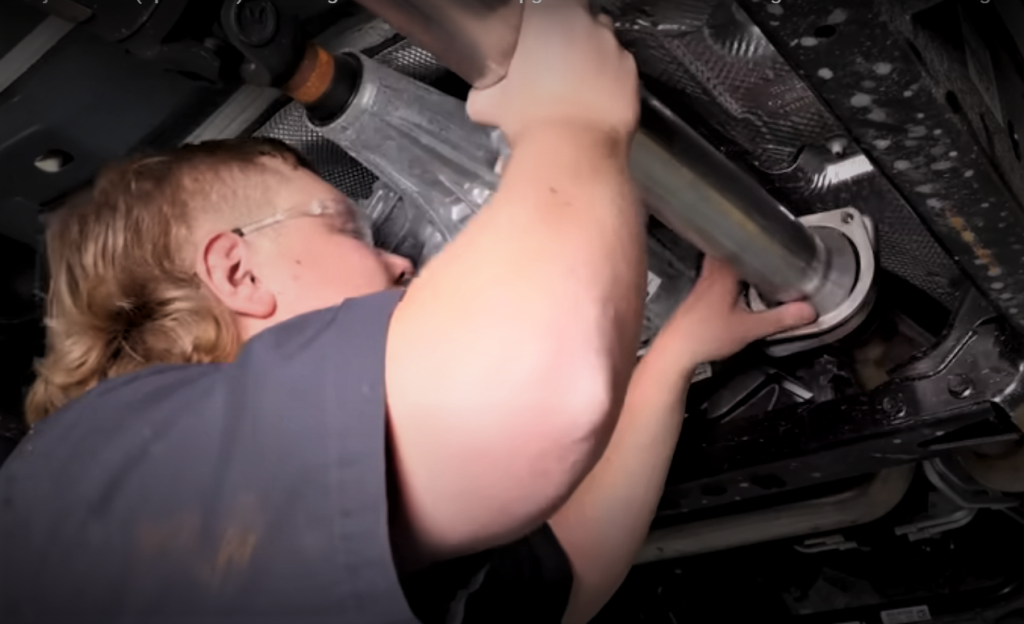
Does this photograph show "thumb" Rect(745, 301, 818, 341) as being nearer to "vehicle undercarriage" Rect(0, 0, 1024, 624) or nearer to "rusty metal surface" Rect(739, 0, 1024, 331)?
"vehicle undercarriage" Rect(0, 0, 1024, 624)

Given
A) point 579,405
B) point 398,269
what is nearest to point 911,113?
point 579,405

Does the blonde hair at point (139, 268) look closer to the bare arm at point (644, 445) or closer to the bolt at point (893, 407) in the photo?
the bare arm at point (644, 445)

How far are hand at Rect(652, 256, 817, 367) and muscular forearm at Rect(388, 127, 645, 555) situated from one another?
0.46 meters

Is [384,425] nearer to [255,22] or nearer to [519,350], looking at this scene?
[519,350]

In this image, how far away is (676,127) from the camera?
78 centimetres

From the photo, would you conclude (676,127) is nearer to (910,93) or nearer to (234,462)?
(910,93)

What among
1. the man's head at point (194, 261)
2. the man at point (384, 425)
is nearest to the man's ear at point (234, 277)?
the man's head at point (194, 261)

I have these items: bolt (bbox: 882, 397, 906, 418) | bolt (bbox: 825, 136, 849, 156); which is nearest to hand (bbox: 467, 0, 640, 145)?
bolt (bbox: 825, 136, 849, 156)

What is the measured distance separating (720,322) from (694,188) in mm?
212

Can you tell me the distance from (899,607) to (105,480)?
1.25m

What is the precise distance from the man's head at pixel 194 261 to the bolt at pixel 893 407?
48 cm

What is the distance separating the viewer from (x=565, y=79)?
576 mm

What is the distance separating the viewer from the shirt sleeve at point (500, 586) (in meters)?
0.74

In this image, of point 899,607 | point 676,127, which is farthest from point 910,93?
point 899,607
